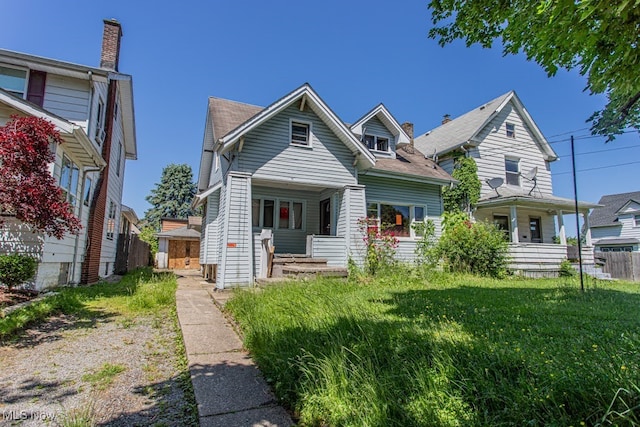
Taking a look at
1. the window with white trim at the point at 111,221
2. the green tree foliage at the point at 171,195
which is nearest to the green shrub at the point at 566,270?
the window with white trim at the point at 111,221

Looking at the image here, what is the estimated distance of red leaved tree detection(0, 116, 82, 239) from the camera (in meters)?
6.26

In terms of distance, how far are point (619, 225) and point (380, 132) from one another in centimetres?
3196

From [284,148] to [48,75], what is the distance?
24.5ft

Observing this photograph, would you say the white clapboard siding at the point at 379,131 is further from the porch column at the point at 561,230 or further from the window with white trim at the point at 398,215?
the porch column at the point at 561,230

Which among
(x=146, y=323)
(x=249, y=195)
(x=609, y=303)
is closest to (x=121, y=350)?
(x=146, y=323)

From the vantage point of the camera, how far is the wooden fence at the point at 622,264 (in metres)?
15.7

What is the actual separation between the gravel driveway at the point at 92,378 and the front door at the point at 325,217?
850 centimetres

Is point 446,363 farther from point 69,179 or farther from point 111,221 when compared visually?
point 111,221

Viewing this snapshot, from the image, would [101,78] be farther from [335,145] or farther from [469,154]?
[469,154]

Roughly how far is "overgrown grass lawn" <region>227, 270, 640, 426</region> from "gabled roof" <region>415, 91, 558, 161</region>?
1255cm

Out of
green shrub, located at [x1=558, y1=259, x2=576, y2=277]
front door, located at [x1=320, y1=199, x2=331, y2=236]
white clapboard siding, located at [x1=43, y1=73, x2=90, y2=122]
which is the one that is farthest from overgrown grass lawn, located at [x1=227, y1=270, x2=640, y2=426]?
green shrub, located at [x1=558, y1=259, x2=576, y2=277]

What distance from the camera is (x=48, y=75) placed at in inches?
382

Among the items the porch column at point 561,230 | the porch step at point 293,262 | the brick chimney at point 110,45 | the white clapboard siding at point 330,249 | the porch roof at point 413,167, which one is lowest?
the porch step at point 293,262

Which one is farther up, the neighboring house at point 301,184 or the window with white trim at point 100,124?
the window with white trim at point 100,124
